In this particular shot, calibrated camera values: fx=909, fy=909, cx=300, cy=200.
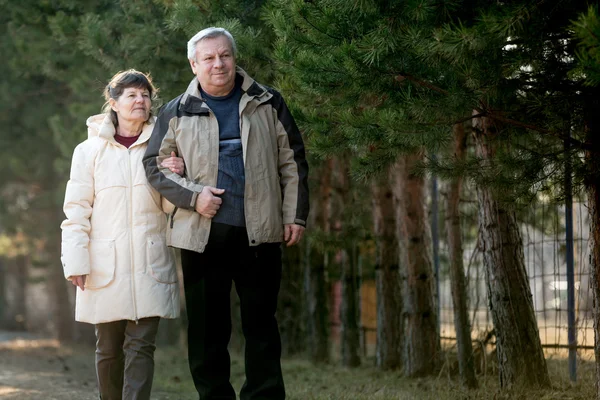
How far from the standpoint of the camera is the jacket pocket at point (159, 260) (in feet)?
15.4

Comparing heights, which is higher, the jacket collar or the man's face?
the man's face

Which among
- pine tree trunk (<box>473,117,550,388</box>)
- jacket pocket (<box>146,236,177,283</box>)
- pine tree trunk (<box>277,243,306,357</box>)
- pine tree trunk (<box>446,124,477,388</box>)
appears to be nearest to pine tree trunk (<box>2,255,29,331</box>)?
pine tree trunk (<box>277,243,306,357</box>)

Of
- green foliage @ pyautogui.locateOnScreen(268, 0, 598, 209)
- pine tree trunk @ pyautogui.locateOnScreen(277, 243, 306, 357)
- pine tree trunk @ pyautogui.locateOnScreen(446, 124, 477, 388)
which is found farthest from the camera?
pine tree trunk @ pyautogui.locateOnScreen(277, 243, 306, 357)

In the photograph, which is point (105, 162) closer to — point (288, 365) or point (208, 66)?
point (208, 66)

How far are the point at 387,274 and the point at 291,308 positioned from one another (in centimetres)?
280

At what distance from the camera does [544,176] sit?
460cm

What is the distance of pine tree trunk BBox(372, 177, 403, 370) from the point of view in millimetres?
8719

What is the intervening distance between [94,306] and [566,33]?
271 cm

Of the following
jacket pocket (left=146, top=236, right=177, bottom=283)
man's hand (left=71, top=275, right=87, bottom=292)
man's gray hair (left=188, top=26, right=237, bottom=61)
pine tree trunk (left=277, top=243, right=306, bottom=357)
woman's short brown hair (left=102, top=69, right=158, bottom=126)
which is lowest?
pine tree trunk (left=277, top=243, right=306, bottom=357)

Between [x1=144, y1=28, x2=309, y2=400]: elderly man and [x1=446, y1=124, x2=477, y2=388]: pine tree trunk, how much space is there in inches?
86.6

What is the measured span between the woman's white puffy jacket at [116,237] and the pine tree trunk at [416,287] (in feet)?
11.0

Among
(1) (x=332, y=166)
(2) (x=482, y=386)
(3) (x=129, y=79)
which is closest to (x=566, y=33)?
(3) (x=129, y=79)

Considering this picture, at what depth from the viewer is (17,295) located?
77.7ft

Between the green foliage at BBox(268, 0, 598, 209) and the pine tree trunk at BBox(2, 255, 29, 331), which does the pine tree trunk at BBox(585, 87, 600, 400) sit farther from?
the pine tree trunk at BBox(2, 255, 29, 331)
